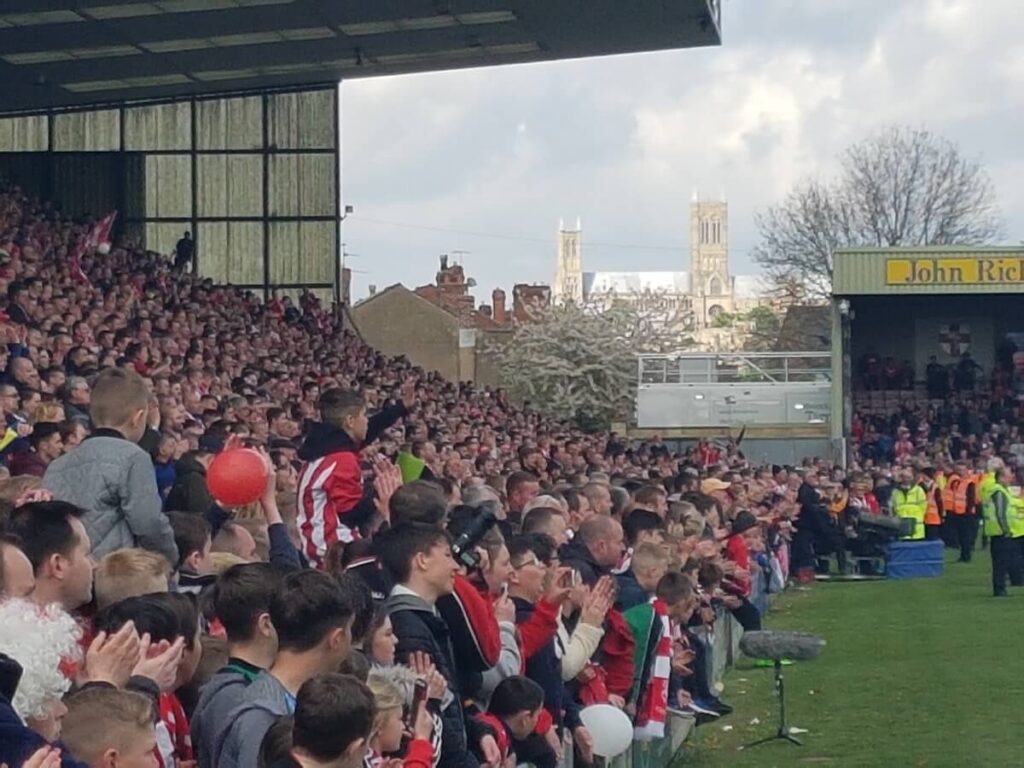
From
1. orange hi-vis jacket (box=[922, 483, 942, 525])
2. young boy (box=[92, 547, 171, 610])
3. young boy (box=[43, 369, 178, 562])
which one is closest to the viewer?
young boy (box=[92, 547, 171, 610])

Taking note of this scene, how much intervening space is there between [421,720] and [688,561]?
8780 mm

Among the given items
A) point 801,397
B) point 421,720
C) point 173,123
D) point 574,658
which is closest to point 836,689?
point 574,658

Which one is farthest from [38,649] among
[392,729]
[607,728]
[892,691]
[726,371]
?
[726,371]

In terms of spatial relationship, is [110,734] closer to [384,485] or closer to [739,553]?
[384,485]

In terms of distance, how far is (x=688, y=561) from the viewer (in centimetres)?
1512

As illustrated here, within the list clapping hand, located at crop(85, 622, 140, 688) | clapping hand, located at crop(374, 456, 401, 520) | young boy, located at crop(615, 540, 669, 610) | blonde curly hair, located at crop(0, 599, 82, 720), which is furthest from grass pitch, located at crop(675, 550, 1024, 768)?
blonde curly hair, located at crop(0, 599, 82, 720)

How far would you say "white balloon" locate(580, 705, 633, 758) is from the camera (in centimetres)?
962

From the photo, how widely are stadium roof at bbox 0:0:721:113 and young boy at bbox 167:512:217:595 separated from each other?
911 inches

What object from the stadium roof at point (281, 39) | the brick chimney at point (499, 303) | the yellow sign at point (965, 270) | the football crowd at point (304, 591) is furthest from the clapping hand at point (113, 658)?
the brick chimney at point (499, 303)

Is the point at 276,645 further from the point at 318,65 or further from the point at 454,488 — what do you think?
the point at 318,65

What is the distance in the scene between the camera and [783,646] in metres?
15.4

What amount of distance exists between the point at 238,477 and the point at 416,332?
60.0 m

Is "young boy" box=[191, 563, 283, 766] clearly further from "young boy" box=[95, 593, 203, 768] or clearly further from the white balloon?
the white balloon

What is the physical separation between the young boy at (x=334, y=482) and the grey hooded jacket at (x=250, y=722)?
366cm
